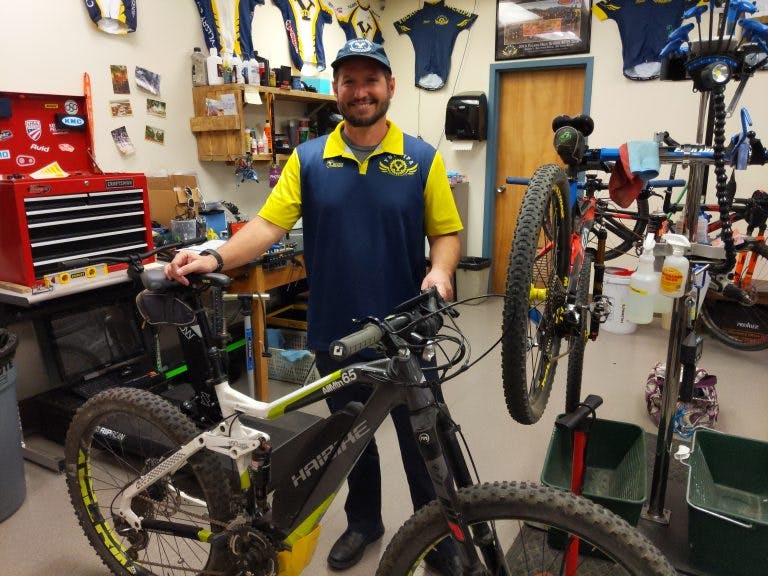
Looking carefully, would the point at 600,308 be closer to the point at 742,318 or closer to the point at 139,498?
the point at 139,498

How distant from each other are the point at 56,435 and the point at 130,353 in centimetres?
52

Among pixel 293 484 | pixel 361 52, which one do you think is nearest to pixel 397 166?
pixel 361 52

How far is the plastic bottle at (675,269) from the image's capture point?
5.42ft

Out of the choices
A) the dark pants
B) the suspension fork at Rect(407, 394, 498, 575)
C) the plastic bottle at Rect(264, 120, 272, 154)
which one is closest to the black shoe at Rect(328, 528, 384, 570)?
the dark pants

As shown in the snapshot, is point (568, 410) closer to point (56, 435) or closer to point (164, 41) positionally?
point (56, 435)

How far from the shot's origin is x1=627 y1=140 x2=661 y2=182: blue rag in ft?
5.23

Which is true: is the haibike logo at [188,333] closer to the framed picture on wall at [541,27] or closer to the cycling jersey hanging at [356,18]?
the cycling jersey hanging at [356,18]

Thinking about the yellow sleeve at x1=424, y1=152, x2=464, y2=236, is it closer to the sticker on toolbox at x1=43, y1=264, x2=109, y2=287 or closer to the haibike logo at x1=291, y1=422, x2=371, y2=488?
the haibike logo at x1=291, y1=422, x2=371, y2=488

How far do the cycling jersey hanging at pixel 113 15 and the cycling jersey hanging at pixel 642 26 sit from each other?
3529 millimetres

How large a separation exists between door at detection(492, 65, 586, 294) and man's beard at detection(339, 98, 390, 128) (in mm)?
3384

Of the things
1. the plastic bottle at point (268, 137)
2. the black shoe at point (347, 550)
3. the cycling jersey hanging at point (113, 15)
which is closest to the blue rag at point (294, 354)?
the plastic bottle at point (268, 137)

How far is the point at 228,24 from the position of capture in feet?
12.1

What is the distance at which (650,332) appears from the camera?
4.37 m

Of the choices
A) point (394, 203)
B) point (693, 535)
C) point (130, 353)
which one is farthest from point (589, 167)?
point (130, 353)
